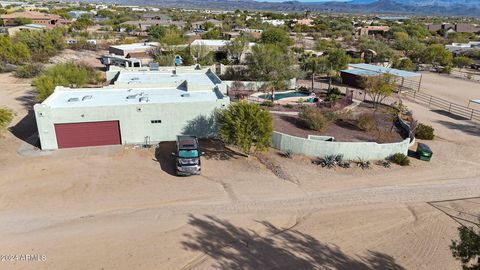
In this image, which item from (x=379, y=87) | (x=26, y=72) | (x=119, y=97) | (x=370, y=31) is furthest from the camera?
(x=370, y=31)

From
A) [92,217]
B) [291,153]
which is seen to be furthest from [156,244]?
[291,153]

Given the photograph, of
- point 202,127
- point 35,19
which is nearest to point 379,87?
point 202,127

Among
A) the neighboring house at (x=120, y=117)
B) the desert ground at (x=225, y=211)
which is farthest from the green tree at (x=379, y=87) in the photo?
the neighboring house at (x=120, y=117)

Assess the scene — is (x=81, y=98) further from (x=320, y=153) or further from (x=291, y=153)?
(x=320, y=153)

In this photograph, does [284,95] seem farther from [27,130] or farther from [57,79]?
[27,130]

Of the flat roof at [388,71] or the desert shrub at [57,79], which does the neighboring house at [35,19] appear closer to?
the desert shrub at [57,79]
